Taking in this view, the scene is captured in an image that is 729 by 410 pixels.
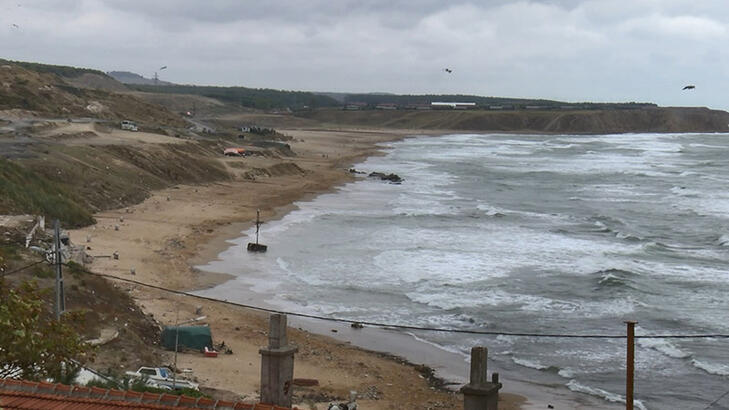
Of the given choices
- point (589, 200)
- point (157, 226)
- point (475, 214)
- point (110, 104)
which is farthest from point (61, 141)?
point (110, 104)

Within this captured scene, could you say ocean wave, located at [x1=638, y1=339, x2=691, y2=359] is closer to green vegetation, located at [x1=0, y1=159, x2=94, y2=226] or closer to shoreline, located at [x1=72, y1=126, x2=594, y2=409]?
shoreline, located at [x1=72, y1=126, x2=594, y2=409]

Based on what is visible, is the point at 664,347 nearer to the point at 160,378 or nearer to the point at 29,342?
the point at 160,378

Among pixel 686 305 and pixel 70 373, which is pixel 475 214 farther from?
pixel 70 373

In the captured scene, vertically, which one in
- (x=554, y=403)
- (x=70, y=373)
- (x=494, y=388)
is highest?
(x=494, y=388)

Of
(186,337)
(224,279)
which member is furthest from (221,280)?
(186,337)

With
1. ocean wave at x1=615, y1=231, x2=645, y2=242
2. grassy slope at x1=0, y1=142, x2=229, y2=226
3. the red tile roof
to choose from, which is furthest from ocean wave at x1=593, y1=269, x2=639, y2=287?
the red tile roof

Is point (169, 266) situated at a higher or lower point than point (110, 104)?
lower
